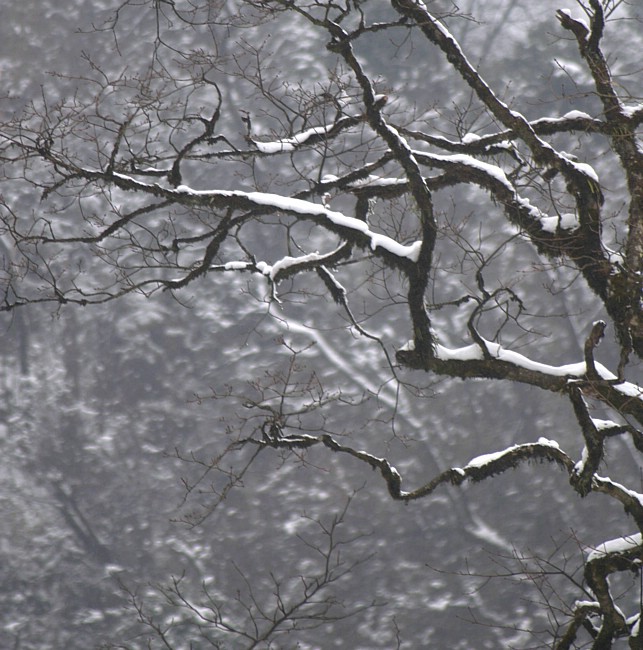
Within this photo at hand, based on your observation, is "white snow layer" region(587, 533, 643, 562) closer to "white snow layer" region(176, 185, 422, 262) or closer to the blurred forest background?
"white snow layer" region(176, 185, 422, 262)

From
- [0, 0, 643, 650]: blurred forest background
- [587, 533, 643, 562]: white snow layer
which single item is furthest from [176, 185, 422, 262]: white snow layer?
[0, 0, 643, 650]: blurred forest background

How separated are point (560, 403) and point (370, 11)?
20.1ft

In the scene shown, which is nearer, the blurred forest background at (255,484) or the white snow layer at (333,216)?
the white snow layer at (333,216)

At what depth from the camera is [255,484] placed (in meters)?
9.55

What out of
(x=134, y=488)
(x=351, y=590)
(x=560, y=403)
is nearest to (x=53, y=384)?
(x=134, y=488)

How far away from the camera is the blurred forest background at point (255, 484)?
29.1ft

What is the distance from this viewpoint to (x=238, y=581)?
29.6 ft

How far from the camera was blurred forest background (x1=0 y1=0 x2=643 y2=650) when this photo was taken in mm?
8867

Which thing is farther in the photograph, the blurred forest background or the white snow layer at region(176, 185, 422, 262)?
the blurred forest background

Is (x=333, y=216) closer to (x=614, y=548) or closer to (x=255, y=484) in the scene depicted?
(x=614, y=548)

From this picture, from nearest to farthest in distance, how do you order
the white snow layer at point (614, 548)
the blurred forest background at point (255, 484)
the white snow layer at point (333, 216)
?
1. the white snow layer at point (614, 548)
2. the white snow layer at point (333, 216)
3. the blurred forest background at point (255, 484)

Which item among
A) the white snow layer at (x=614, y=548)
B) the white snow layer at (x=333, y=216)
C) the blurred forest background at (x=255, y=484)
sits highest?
the blurred forest background at (x=255, y=484)

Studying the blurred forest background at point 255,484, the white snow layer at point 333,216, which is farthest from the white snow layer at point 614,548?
the blurred forest background at point 255,484

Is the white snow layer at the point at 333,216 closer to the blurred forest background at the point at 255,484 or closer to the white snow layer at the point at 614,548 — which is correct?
the white snow layer at the point at 614,548
